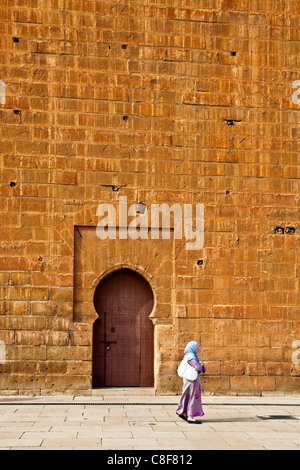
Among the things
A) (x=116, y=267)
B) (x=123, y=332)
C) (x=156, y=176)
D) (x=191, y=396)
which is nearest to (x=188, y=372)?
(x=191, y=396)

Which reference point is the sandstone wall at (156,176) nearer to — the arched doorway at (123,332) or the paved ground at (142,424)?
the arched doorway at (123,332)

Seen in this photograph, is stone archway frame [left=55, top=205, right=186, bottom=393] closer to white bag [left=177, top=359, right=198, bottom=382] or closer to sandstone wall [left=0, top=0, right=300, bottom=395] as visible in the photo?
sandstone wall [left=0, top=0, right=300, bottom=395]

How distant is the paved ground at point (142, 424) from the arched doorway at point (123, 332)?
0.65m

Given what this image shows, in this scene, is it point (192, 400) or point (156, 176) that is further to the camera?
point (156, 176)

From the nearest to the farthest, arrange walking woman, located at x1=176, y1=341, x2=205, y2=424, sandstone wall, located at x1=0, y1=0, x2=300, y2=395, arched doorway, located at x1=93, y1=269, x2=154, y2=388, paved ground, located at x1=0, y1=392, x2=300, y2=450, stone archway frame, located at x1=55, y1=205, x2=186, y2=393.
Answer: paved ground, located at x1=0, y1=392, x2=300, y2=450 → walking woman, located at x1=176, y1=341, x2=205, y2=424 → sandstone wall, located at x1=0, y1=0, x2=300, y2=395 → stone archway frame, located at x1=55, y1=205, x2=186, y2=393 → arched doorway, located at x1=93, y1=269, x2=154, y2=388

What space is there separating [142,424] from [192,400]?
90 cm

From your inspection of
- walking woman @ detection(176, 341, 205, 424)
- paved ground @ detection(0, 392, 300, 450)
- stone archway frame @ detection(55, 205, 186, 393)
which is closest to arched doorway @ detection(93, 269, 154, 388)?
stone archway frame @ detection(55, 205, 186, 393)

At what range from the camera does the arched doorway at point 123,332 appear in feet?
43.8

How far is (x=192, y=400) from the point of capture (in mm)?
10109

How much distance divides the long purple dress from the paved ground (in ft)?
0.64

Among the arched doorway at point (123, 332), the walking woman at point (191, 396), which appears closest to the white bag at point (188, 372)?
the walking woman at point (191, 396)

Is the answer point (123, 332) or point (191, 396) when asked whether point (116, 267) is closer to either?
point (123, 332)

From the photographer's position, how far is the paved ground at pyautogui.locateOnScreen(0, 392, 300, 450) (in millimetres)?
8320
